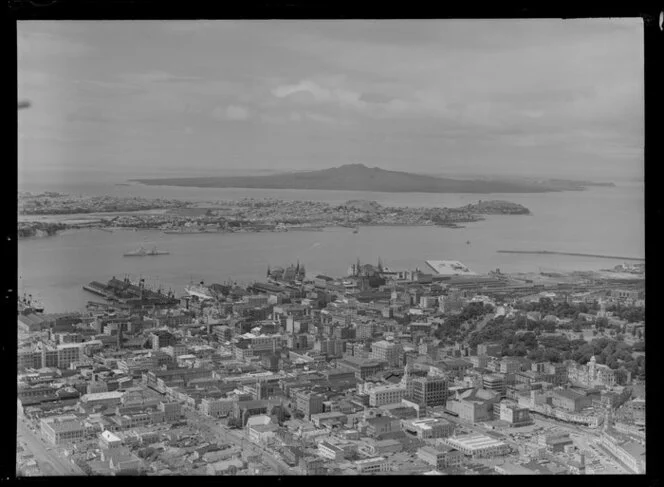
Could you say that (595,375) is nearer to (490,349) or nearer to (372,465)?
(490,349)

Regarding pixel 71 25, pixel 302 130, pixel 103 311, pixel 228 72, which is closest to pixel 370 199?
pixel 302 130

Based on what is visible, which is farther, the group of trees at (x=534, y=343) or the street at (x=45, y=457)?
the group of trees at (x=534, y=343)

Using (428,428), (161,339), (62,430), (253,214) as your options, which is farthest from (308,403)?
(62,430)

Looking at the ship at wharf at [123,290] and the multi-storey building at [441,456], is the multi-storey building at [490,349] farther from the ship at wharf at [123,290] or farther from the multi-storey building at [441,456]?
the ship at wharf at [123,290]

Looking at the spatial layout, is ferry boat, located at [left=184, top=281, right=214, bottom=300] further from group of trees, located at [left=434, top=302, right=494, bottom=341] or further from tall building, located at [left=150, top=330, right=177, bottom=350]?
group of trees, located at [left=434, top=302, right=494, bottom=341]

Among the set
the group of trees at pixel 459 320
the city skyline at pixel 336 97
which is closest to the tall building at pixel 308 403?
the group of trees at pixel 459 320

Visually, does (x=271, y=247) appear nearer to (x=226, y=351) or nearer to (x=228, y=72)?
(x=226, y=351)

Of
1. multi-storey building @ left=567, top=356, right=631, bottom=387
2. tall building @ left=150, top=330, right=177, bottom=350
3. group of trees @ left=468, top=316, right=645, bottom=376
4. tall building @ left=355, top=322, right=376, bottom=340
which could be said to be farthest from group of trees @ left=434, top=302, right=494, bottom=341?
tall building @ left=150, top=330, right=177, bottom=350
